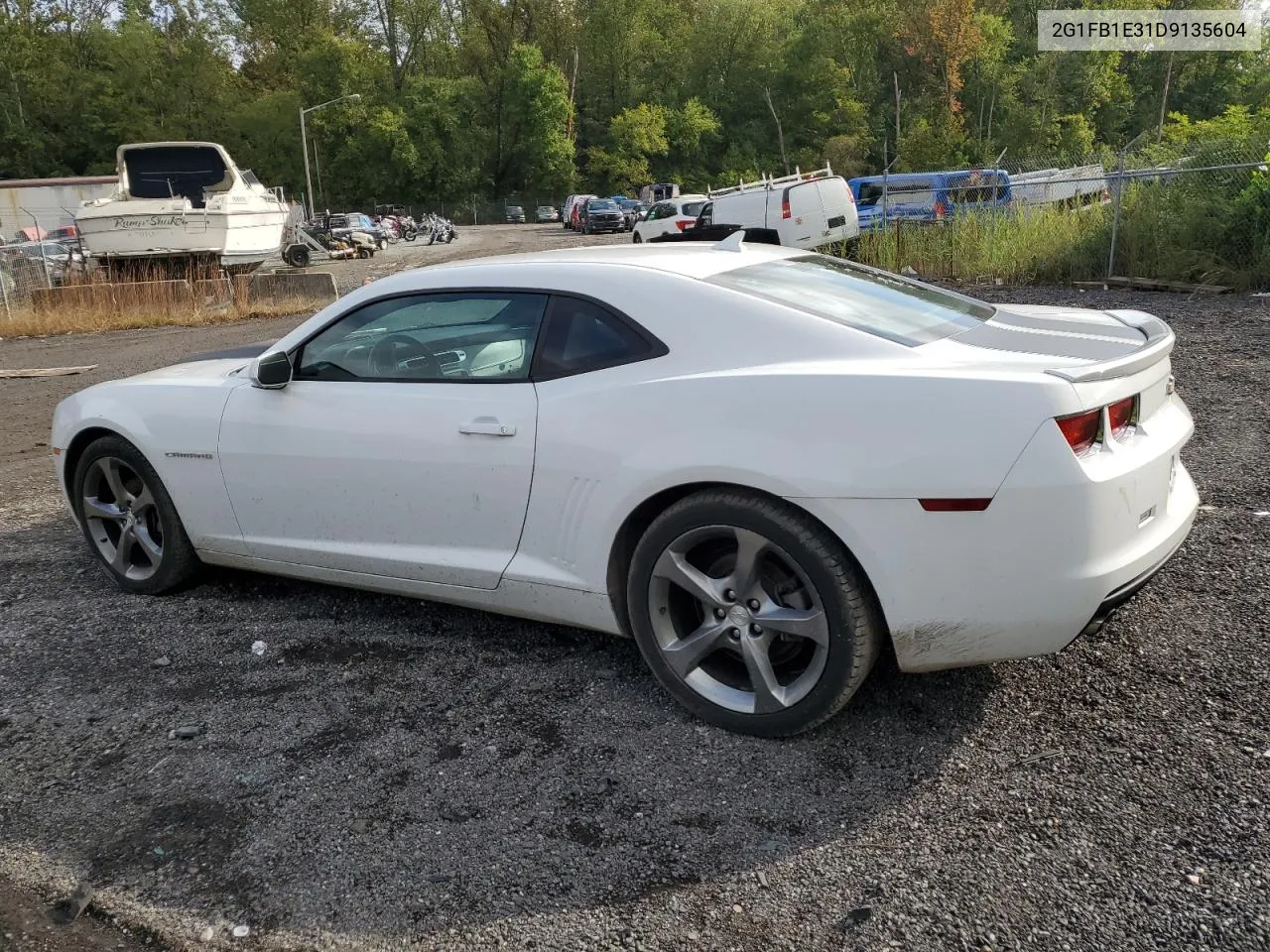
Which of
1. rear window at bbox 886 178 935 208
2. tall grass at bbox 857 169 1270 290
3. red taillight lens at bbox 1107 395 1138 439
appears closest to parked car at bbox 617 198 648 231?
Answer: rear window at bbox 886 178 935 208

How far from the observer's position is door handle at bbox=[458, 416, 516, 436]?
3410 mm

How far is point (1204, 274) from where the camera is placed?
42.8ft

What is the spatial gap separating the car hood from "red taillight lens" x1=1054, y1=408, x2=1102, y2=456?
186 millimetres

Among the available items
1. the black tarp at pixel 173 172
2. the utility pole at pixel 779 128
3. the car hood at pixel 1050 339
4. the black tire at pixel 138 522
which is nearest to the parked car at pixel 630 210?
the utility pole at pixel 779 128

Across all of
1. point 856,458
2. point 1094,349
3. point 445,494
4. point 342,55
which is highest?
point 342,55

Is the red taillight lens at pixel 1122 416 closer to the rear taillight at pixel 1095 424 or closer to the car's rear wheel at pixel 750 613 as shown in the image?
the rear taillight at pixel 1095 424

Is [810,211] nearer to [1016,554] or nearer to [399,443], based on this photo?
[399,443]

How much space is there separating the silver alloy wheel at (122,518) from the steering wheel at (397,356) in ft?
4.48

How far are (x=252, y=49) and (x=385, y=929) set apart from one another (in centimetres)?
9255

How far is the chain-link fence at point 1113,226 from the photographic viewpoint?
13039 millimetres

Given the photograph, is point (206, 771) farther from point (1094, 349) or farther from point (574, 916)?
point (1094, 349)

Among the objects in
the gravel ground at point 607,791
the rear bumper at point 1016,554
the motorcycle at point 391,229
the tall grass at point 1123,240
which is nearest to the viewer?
the gravel ground at point 607,791

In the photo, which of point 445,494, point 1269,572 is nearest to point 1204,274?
point 1269,572

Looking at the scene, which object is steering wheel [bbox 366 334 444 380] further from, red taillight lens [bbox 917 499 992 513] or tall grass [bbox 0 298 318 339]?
tall grass [bbox 0 298 318 339]
